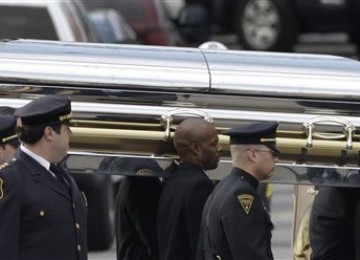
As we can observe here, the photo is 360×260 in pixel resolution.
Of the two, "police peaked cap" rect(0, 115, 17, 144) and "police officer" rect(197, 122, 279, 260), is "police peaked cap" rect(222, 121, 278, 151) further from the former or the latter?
"police peaked cap" rect(0, 115, 17, 144)

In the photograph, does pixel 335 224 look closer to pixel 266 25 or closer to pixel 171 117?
pixel 171 117

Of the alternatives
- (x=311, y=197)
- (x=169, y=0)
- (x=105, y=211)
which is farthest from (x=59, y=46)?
(x=169, y=0)

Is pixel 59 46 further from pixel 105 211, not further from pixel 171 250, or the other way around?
pixel 105 211

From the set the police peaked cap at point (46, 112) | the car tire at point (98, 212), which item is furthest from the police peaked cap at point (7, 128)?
the car tire at point (98, 212)

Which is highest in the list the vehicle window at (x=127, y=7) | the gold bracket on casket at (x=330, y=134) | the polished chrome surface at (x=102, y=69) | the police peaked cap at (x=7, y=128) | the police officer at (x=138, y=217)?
the polished chrome surface at (x=102, y=69)

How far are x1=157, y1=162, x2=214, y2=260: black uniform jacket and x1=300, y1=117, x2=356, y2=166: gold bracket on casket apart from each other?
499 millimetres

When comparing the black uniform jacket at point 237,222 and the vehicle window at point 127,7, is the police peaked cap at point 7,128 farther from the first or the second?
the vehicle window at point 127,7

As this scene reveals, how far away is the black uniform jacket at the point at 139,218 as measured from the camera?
6988 millimetres

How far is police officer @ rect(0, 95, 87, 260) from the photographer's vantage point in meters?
5.63

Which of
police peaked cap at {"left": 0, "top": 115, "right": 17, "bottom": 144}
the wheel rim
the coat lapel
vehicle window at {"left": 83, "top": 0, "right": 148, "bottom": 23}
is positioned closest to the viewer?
the coat lapel

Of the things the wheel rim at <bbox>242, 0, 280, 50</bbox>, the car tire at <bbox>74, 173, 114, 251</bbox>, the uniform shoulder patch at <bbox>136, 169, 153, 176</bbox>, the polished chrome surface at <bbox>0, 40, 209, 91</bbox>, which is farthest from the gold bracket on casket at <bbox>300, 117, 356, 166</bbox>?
the wheel rim at <bbox>242, 0, 280, 50</bbox>

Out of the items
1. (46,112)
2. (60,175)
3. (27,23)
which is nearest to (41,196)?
(60,175)

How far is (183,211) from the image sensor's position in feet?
21.4

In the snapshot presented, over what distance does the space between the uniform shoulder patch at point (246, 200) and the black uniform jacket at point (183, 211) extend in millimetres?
521
